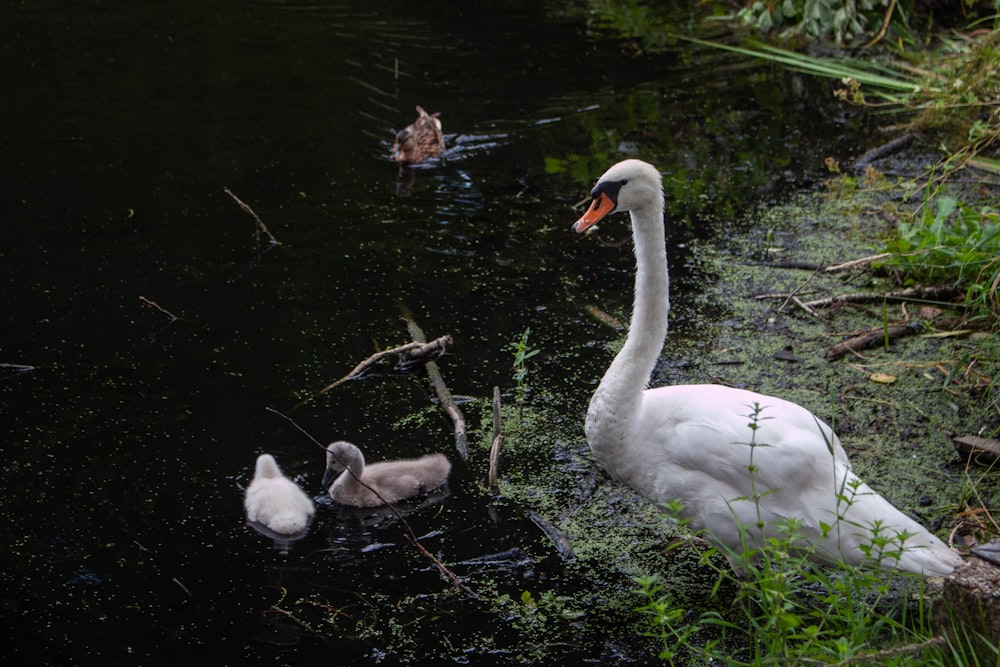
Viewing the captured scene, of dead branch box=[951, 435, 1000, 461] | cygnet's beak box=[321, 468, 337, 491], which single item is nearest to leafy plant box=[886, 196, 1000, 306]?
dead branch box=[951, 435, 1000, 461]

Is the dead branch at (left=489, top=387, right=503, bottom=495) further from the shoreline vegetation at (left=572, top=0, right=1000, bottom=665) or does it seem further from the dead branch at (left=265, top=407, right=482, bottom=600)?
the shoreline vegetation at (left=572, top=0, right=1000, bottom=665)

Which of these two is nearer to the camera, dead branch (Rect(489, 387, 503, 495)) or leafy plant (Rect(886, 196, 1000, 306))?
dead branch (Rect(489, 387, 503, 495))

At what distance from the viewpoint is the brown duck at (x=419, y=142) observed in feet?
27.9

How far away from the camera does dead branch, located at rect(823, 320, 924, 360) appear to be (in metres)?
5.75

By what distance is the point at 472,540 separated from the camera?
14.7 feet

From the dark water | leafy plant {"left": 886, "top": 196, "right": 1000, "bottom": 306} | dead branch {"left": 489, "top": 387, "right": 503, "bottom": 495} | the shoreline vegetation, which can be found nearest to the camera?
the shoreline vegetation

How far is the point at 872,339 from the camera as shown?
→ 5.79 meters

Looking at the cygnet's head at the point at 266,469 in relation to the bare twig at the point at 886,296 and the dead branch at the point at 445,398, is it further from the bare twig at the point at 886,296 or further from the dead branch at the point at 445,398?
the bare twig at the point at 886,296

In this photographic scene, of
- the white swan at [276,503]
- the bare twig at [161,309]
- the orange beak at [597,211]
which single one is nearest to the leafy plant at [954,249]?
the orange beak at [597,211]

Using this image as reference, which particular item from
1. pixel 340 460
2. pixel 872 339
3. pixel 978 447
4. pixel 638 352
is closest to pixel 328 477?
pixel 340 460

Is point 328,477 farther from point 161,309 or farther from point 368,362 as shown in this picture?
point 161,309

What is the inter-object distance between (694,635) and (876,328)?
2627 mm

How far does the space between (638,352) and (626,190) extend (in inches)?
25.2

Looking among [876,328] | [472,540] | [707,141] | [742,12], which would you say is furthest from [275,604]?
[742,12]
